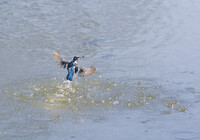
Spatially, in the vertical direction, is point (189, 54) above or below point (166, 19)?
below

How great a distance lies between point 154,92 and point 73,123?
5.60ft

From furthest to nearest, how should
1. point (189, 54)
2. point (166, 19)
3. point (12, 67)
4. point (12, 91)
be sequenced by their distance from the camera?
point (166, 19) → point (189, 54) → point (12, 67) → point (12, 91)

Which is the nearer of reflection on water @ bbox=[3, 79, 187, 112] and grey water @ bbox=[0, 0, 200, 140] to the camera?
grey water @ bbox=[0, 0, 200, 140]

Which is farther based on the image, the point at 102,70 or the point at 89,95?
the point at 102,70

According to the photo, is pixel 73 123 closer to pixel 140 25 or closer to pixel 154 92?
pixel 154 92

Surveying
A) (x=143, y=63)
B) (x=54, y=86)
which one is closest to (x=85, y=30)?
(x=143, y=63)

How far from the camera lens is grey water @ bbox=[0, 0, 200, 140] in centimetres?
590

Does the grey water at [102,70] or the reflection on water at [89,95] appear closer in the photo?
the grey water at [102,70]

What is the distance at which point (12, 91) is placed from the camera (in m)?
6.95

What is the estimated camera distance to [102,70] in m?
7.84

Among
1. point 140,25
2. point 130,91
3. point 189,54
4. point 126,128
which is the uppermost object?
point 140,25

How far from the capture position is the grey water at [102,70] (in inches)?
232

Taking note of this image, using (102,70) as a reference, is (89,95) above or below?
below

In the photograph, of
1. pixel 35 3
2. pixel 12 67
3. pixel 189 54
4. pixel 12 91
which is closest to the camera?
pixel 12 91
